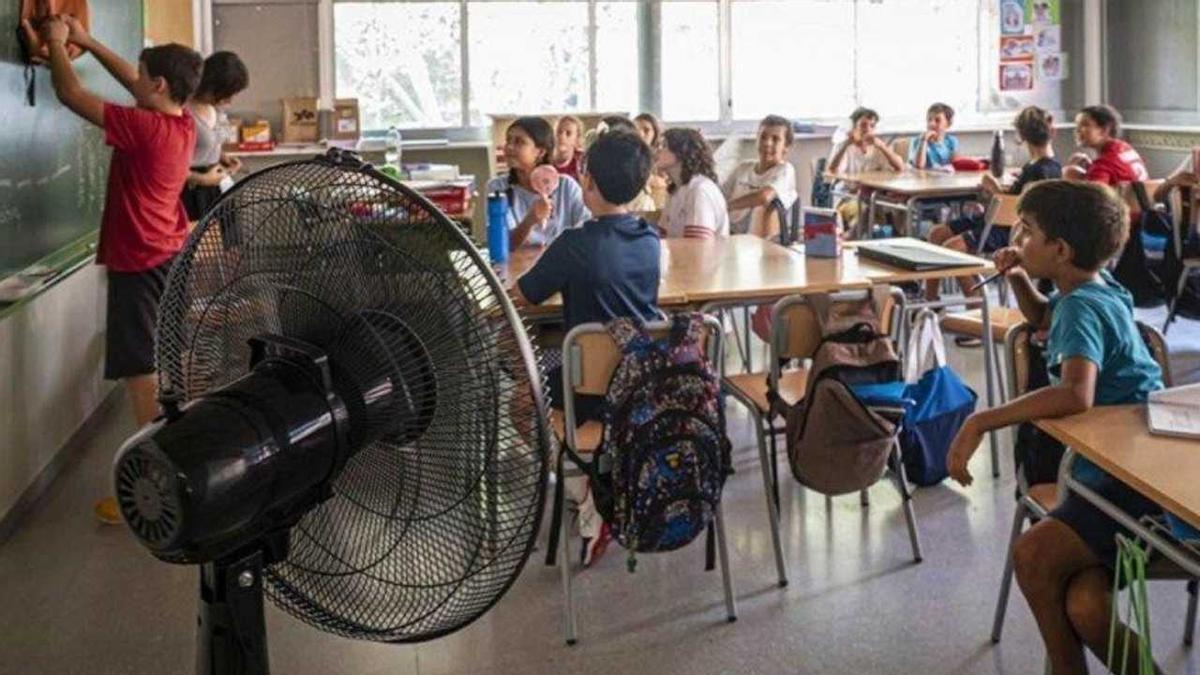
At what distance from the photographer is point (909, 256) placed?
359cm

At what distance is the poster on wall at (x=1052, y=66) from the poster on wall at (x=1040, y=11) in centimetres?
24

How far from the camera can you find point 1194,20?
26.0 ft

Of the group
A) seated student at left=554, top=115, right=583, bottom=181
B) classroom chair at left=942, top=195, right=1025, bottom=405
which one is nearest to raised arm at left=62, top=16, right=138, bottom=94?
seated student at left=554, top=115, right=583, bottom=181

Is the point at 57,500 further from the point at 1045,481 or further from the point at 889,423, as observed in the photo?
the point at 1045,481

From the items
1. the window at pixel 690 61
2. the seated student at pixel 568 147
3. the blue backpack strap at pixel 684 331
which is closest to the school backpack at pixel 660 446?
the blue backpack strap at pixel 684 331

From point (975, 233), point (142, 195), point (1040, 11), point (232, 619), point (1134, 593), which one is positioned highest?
point (1040, 11)

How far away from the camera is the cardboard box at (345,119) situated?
25.4 feet

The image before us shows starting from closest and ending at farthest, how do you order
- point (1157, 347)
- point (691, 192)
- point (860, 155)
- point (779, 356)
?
point (1157, 347) < point (779, 356) < point (691, 192) < point (860, 155)

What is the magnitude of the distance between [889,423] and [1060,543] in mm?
906

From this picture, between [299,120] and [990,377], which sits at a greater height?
[299,120]

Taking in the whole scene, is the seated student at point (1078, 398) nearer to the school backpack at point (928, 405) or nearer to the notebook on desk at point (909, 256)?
the school backpack at point (928, 405)

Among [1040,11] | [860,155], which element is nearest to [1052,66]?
[1040,11]

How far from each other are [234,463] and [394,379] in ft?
0.48

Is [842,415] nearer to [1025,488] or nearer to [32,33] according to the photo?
[1025,488]
